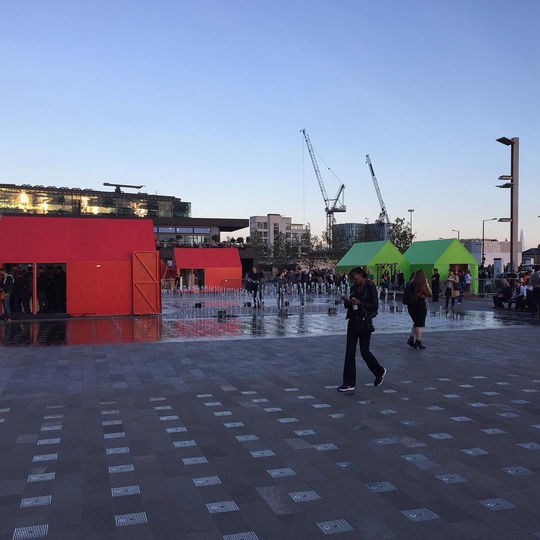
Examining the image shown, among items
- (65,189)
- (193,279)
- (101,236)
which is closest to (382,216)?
(65,189)

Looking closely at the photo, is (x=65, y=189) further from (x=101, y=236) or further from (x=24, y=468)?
(x=24, y=468)

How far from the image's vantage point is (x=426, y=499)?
14.2 feet

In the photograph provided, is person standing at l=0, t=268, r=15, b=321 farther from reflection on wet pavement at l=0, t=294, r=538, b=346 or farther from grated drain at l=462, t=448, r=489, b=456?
grated drain at l=462, t=448, r=489, b=456

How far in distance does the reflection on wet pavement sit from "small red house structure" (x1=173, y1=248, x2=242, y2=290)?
1813cm

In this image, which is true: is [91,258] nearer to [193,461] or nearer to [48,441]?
[48,441]

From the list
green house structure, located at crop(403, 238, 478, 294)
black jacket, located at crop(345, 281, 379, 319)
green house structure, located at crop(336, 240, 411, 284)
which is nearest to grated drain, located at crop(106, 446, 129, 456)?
black jacket, located at crop(345, 281, 379, 319)

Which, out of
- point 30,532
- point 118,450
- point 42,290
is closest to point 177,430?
point 118,450

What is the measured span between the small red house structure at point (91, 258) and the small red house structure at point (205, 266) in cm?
1864

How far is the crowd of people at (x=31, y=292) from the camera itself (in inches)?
747

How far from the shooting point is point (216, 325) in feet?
55.4

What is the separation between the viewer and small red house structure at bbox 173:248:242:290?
40531 mm

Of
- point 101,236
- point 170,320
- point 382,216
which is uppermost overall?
point 382,216

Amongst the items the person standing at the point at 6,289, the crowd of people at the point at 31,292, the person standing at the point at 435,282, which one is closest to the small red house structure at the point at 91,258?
the crowd of people at the point at 31,292

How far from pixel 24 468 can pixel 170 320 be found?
44.7ft
